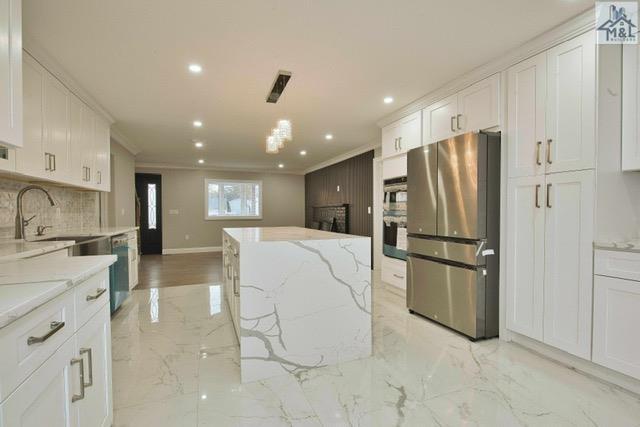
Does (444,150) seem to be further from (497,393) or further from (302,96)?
(497,393)

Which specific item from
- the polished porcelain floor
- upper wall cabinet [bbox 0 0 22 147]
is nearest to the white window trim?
the polished porcelain floor

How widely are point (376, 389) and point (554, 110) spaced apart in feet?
7.44

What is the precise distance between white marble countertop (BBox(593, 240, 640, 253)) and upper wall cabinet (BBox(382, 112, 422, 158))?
1.88 metres

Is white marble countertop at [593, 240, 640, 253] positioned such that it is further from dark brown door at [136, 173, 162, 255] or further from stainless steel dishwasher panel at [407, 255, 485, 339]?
dark brown door at [136, 173, 162, 255]

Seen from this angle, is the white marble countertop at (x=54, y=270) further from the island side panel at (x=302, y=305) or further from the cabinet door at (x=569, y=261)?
the cabinet door at (x=569, y=261)

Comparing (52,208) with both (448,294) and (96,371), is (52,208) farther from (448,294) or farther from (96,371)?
(448,294)

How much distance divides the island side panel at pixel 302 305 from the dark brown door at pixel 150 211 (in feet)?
22.4

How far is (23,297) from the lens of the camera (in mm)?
793

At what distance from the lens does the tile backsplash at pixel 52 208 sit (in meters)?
2.50

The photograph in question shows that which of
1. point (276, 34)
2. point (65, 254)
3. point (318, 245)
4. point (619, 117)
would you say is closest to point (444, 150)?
point (619, 117)

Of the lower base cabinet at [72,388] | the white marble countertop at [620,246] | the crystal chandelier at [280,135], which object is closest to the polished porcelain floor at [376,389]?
the lower base cabinet at [72,388]

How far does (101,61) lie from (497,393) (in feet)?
12.2

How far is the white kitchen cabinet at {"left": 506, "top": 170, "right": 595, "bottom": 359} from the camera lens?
198 cm

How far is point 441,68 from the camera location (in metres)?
2.62
